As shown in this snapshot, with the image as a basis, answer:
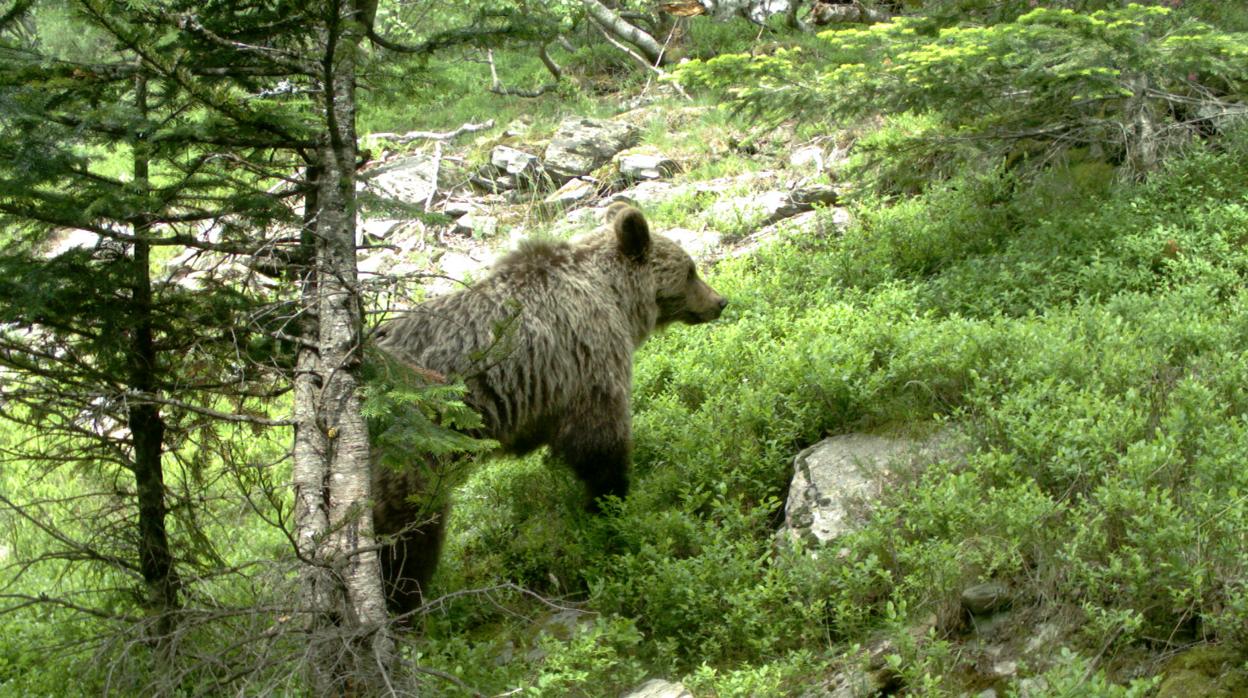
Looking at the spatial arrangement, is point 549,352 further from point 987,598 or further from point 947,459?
point 987,598

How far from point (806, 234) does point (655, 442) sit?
14.5 feet

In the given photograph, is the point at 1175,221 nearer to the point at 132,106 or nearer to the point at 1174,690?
the point at 1174,690

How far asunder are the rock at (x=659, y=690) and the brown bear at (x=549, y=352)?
4.59 feet

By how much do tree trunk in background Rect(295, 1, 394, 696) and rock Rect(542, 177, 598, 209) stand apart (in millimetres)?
9785

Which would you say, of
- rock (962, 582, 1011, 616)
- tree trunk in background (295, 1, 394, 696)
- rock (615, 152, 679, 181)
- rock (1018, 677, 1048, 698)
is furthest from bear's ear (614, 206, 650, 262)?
rock (615, 152, 679, 181)

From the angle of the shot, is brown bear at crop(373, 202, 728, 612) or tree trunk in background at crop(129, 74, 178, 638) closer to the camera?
tree trunk in background at crop(129, 74, 178, 638)

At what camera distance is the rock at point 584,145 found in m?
15.5

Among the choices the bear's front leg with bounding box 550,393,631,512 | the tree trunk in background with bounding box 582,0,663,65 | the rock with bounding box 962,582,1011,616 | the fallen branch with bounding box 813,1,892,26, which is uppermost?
the tree trunk in background with bounding box 582,0,663,65

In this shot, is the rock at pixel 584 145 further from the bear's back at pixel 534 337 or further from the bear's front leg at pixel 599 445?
the bear's front leg at pixel 599 445

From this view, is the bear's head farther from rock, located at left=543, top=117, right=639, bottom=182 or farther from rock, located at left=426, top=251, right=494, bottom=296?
rock, located at left=543, top=117, right=639, bottom=182

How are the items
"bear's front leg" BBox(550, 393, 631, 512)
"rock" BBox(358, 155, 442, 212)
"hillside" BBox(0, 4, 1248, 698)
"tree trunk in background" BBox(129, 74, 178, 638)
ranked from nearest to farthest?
"hillside" BBox(0, 4, 1248, 698) < "tree trunk in background" BBox(129, 74, 178, 638) < "bear's front leg" BBox(550, 393, 631, 512) < "rock" BBox(358, 155, 442, 212)

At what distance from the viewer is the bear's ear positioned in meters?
7.73

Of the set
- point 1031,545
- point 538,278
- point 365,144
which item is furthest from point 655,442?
→ point 365,144

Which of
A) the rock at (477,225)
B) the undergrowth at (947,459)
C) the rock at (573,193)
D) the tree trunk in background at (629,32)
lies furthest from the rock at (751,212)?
the tree trunk in background at (629,32)
